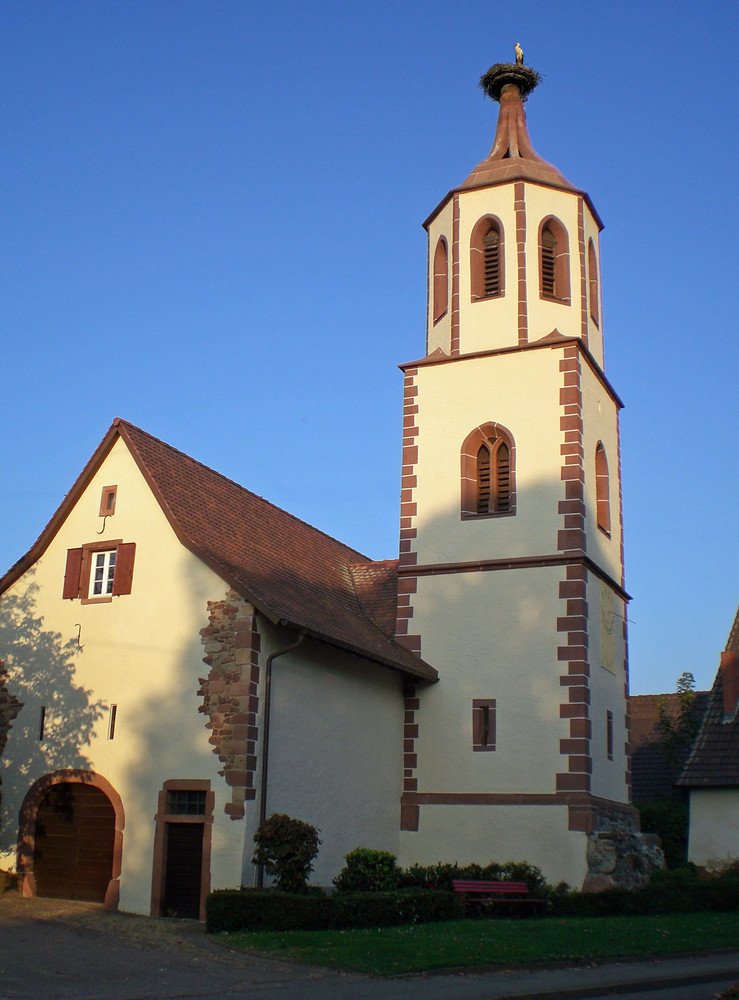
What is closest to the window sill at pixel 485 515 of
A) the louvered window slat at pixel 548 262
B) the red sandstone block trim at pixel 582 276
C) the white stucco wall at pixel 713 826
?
the red sandstone block trim at pixel 582 276

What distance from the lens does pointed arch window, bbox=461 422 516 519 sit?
2403 centimetres

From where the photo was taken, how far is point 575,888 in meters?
20.6

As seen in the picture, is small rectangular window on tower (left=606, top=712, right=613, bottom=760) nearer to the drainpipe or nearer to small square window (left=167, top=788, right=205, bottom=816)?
the drainpipe

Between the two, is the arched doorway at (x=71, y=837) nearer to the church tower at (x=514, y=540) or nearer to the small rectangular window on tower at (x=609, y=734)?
the church tower at (x=514, y=540)

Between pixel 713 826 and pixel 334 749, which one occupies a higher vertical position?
pixel 334 749

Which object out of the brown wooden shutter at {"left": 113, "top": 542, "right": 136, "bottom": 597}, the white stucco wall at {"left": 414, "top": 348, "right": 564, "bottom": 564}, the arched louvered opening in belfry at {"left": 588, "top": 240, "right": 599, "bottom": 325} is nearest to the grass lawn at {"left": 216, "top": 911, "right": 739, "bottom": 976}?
the brown wooden shutter at {"left": 113, "top": 542, "right": 136, "bottom": 597}

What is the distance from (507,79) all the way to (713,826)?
19.1 metres

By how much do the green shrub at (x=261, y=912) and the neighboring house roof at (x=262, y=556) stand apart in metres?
4.25

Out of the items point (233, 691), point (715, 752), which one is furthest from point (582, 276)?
point (233, 691)

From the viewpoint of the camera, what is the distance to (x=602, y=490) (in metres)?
25.3

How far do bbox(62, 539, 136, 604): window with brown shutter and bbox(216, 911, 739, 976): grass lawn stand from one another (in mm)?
6966

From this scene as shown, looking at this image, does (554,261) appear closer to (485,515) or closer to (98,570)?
(485,515)

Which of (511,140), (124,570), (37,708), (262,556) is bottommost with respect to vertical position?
(37,708)

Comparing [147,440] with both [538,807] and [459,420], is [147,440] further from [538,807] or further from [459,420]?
[538,807]
